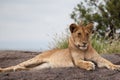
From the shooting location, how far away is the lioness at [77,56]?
8008 mm

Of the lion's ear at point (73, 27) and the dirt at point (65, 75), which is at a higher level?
the lion's ear at point (73, 27)

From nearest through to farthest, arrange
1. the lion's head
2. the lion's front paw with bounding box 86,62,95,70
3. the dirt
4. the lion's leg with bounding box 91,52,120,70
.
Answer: the dirt < the lion's front paw with bounding box 86,62,95,70 < the lion's head < the lion's leg with bounding box 91,52,120,70

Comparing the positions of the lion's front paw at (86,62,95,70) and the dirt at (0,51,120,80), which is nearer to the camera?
the dirt at (0,51,120,80)

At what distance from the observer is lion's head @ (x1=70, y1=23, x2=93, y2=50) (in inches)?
314

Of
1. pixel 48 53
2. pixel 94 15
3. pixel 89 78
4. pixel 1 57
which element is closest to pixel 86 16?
pixel 94 15

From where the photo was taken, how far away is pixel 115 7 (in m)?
25.1

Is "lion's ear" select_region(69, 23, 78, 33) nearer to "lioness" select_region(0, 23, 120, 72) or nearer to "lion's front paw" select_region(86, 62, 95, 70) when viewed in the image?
"lioness" select_region(0, 23, 120, 72)

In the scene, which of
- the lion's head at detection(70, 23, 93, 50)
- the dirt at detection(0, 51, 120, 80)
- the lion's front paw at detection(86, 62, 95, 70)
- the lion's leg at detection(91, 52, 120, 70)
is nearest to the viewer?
the dirt at detection(0, 51, 120, 80)

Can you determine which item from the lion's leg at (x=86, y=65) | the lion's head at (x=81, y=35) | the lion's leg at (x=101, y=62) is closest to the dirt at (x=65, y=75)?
the lion's leg at (x=86, y=65)

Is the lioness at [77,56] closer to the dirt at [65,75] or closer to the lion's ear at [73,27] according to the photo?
the lion's ear at [73,27]

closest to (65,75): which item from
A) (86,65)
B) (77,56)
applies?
(86,65)

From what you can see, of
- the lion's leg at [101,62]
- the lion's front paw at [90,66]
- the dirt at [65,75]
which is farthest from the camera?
the lion's leg at [101,62]

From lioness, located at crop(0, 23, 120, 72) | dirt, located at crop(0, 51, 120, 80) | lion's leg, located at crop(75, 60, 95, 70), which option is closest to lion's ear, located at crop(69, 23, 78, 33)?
lioness, located at crop(0, 23, 120, 72)

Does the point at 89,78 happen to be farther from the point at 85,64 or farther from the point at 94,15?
the point at 94,15
